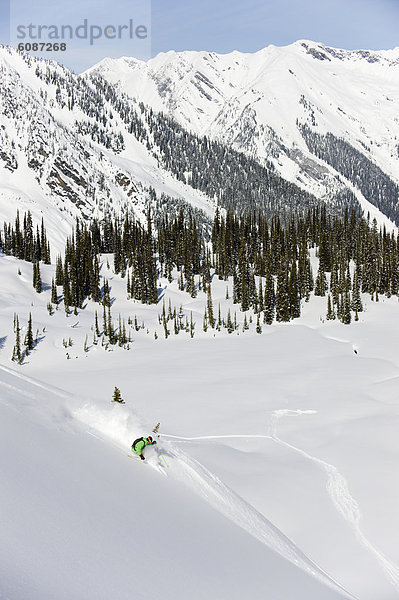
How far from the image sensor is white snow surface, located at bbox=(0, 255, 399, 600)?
3971 millimetres

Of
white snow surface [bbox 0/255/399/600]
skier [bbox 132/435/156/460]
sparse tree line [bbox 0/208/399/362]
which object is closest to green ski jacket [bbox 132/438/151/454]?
skier [bbox 132/435/156/460]

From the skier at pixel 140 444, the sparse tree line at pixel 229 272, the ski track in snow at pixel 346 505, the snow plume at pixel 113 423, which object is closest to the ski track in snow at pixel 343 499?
the ski track in snow at pixel 346 505

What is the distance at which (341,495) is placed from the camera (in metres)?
12.4

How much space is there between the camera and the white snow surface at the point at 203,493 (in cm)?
397

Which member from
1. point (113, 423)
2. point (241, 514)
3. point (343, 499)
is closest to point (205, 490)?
point (241, 514)

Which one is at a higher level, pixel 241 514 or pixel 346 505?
pixel 241 514

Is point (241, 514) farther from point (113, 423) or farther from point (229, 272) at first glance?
point (229, 272)

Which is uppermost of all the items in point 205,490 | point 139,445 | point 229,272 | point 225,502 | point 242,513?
point 139,445

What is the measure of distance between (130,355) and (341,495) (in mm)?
42040

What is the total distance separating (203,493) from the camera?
8.31 meters

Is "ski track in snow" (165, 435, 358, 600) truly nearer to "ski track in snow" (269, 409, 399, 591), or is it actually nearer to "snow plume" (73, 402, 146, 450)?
"snow plume" (73, 402, 146, 450)

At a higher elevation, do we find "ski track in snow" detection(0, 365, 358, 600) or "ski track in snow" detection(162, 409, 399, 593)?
"ski track in snow" detection(0, 365, 358, 600)

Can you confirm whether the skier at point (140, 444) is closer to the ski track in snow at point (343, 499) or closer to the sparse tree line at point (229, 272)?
the ski track in snow at point (343, 499)

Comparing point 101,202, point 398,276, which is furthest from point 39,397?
point 101,202
